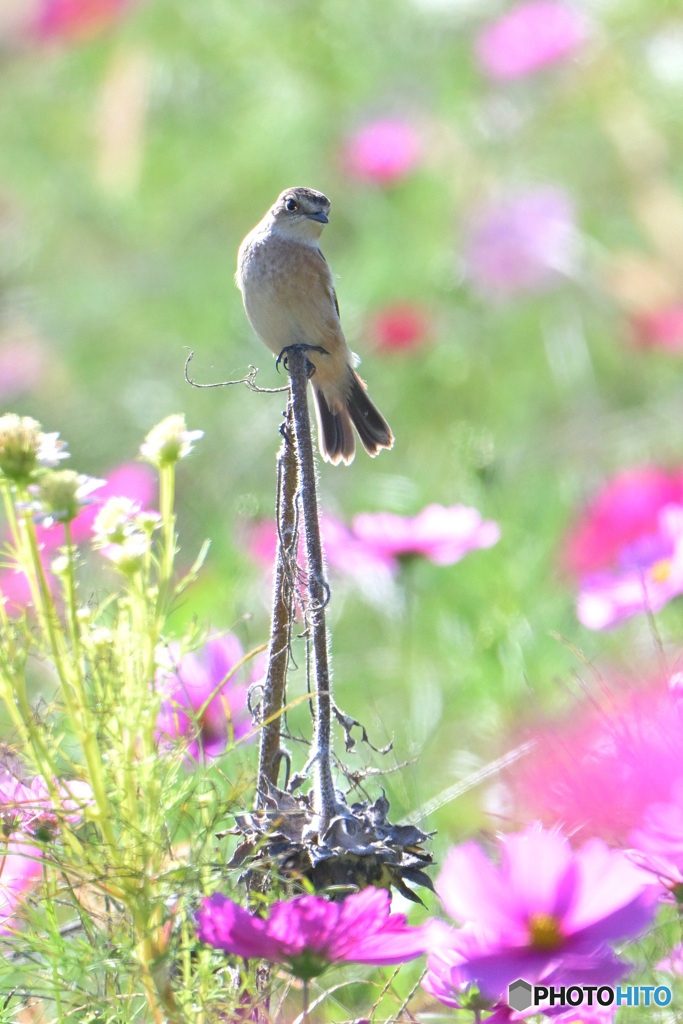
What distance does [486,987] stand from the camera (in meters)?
0.38

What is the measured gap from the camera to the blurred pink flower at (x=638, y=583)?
80cm

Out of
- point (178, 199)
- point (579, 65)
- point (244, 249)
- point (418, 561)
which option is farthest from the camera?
point (178, 199)

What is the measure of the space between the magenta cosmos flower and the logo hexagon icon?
0.06 meters

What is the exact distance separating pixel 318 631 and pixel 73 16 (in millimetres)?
2961

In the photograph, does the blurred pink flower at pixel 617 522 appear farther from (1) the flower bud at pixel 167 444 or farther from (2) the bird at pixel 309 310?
(1) the flower bud at pixel 167 444

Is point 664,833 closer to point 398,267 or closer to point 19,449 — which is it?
point 19,449

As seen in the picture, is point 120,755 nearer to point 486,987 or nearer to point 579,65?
point 486,987

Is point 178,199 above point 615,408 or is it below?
above

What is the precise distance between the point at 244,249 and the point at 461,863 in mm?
588

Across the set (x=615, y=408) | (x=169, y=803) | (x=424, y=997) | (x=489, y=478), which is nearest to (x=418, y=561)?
(x=489, y=478)

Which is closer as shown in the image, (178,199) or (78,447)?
(78,447)

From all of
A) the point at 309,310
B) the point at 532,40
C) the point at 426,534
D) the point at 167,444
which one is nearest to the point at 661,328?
the point at 532,40

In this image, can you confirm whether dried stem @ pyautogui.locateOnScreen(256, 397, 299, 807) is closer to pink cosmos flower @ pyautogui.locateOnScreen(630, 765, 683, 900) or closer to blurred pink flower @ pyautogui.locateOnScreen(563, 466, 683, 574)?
pink cosmos flower @ pyautogui.locateOnScreen(630, 765, 683, 900)

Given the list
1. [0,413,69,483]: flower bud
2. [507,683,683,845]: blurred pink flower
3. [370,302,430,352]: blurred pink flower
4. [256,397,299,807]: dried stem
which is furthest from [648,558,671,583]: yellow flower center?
[370,302,430,352]: blurred pink flower
